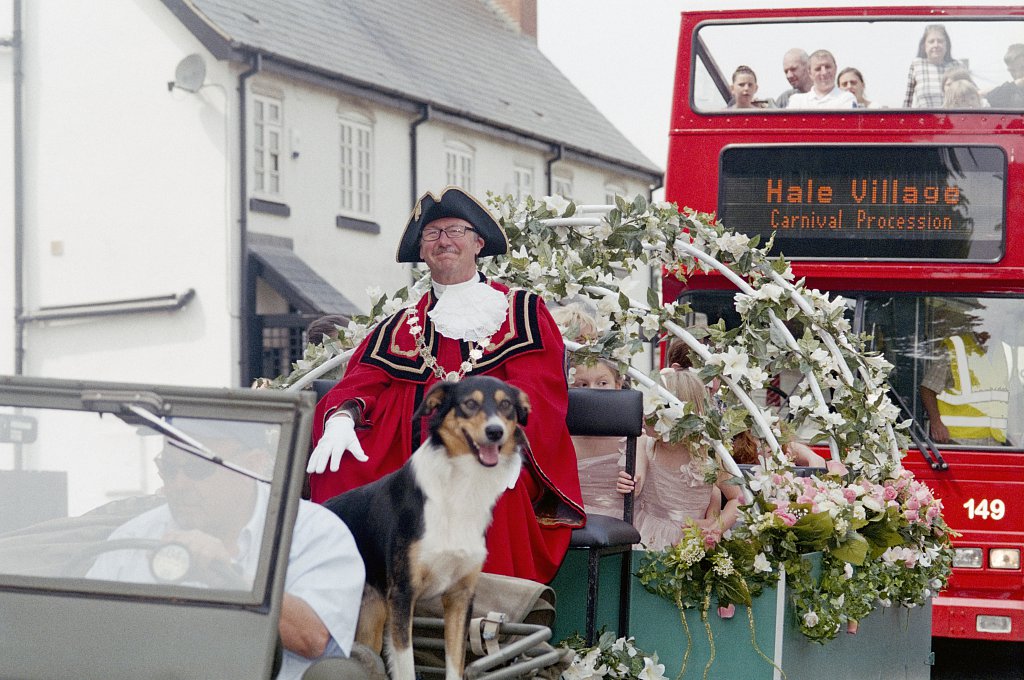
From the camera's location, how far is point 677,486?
711 centimetres

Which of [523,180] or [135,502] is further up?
[523,180]

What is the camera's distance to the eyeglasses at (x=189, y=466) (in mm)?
3379

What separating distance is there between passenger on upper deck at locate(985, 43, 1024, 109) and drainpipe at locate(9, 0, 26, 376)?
59.5 ft

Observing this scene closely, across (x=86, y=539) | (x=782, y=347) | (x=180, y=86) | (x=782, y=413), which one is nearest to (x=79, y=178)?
(x=180, y=86)

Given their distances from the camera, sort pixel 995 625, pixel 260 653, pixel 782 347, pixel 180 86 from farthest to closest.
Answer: pixel 180 86, pixel 995 625, pixel 782 347, pixel 260 653

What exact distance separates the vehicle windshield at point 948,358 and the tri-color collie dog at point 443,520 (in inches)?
213

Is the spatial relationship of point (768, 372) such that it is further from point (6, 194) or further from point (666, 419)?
point (6, 194)

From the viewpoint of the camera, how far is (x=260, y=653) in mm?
3289

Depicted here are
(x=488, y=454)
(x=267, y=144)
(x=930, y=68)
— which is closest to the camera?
(x=488, y=454)

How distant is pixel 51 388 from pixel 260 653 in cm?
73

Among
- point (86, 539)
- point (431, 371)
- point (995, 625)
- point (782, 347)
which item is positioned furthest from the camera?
point (995, 625)

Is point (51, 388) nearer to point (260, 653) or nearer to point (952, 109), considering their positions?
point (260, 653)

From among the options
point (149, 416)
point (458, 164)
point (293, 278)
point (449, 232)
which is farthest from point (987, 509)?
point (458, 164)

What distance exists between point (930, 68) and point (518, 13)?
1130 inches
